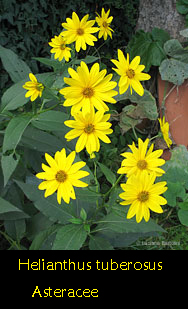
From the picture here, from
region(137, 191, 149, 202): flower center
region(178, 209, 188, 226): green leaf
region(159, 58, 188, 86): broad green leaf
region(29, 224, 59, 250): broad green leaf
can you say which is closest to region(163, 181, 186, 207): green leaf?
region(178, 209, 188, 226): green leaf

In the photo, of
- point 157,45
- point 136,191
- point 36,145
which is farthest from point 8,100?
point 157,45

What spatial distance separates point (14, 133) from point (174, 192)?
4.03 feet

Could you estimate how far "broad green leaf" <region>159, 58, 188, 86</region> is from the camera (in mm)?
2566

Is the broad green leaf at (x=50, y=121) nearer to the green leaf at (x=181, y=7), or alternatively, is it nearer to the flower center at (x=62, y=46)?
the flower center at (x=62, y=46)

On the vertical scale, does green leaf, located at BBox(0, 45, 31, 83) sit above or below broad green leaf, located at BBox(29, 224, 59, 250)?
above

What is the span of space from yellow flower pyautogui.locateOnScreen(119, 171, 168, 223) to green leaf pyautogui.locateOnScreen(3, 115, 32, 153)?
0.47 m

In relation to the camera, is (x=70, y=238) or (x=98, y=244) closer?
(x=70, y=238)

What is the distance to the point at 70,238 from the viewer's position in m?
1.37

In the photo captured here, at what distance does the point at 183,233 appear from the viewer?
230 centimetres

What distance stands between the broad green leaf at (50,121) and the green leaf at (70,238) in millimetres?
386

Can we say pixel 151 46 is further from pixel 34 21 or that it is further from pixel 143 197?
pixel 143 197

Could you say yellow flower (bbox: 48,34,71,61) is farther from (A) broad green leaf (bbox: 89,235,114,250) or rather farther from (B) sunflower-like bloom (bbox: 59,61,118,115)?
(A) broad green leaf (bbox: 89,235,114,250)

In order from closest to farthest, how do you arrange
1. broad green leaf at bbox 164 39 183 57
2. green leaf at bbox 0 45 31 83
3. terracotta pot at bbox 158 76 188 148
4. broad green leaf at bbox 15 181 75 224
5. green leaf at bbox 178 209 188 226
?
broad green leaf at bbox 15 181 75 224 < green leaf at bbox 0 45 31 83 < green leaf at bbox 178 209 188 226 < broad green leaf at bbox 164 39 183 57 < terracotta pot at bbox 158 76 188 148

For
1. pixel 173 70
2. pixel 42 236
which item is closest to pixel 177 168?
pixel 173 70
